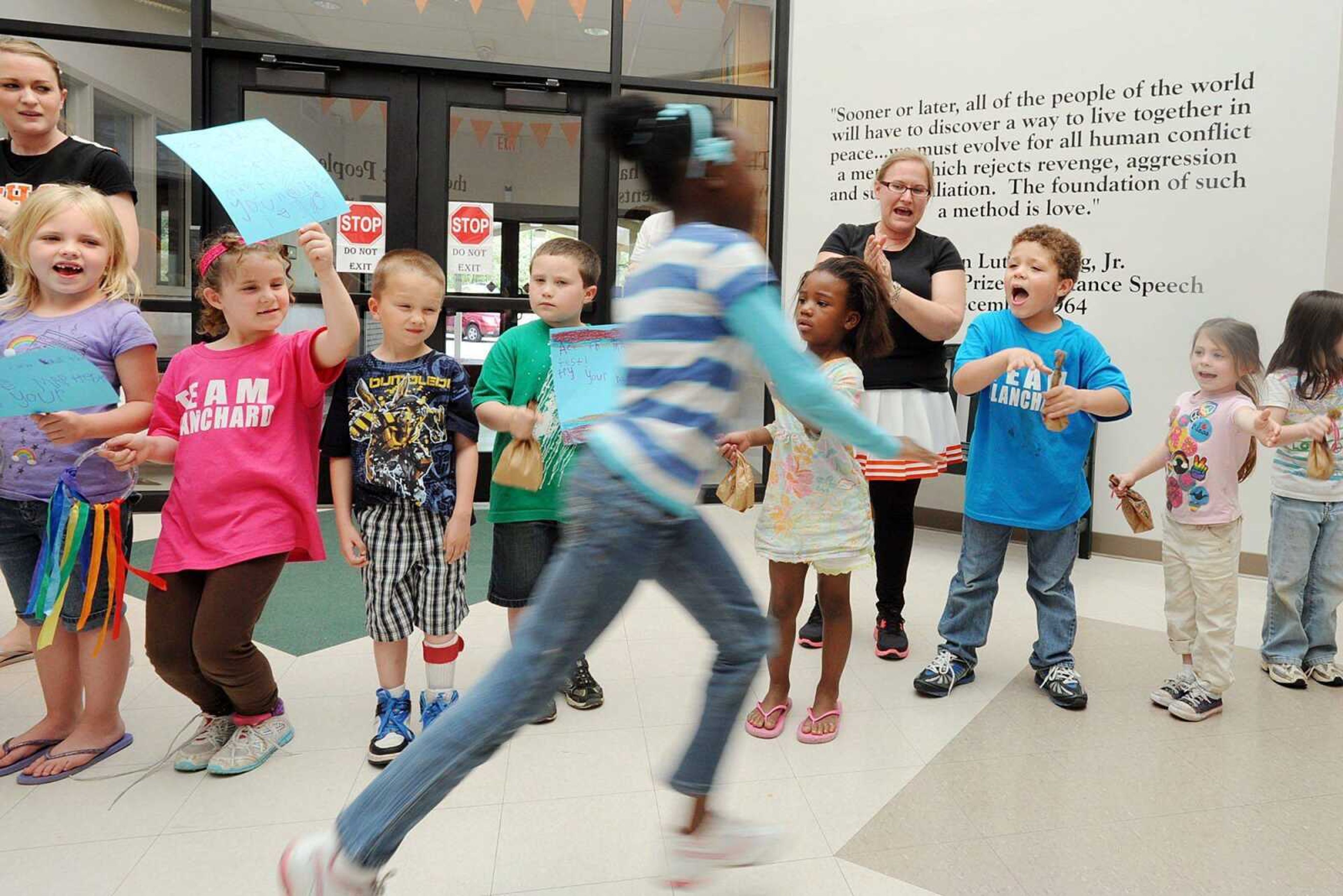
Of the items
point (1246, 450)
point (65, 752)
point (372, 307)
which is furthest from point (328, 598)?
point (1246, 450)

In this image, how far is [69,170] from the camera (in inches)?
88.7

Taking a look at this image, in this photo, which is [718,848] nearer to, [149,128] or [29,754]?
[29,754]

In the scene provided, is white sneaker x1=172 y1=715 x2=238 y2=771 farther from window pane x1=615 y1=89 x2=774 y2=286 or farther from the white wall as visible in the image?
the white wall

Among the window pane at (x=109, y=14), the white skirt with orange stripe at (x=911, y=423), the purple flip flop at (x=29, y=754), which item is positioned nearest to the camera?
the purple flip flop at (x=29, y=754)

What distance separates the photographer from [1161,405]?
409cm

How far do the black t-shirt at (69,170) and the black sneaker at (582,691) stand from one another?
5.59 feet

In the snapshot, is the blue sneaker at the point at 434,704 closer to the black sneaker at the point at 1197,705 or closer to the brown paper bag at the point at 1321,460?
the black sneaker at the point at 1197,705

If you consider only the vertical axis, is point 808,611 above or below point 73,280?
below

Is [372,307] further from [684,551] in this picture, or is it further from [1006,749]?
[1006,749]

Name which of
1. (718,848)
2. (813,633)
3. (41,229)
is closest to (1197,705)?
(813,633)

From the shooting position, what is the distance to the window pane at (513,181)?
4812mm

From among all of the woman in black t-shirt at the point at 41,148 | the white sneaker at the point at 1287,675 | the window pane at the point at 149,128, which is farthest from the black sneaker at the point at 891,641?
the window pane at the point at 149,128

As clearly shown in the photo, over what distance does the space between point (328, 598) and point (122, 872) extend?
1.73m

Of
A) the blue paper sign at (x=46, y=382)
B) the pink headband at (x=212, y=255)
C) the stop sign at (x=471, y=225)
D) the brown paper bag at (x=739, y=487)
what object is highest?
the stop sign at (x=471, y=225)
